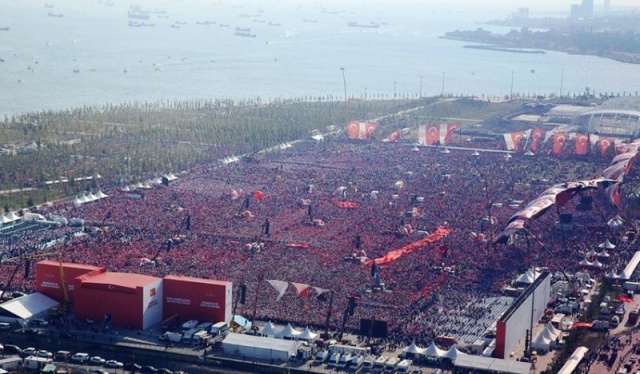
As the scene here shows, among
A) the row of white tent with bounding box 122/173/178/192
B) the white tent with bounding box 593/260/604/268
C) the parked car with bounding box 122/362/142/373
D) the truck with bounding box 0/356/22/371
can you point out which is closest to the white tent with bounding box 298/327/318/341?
the parked car with bounding box 122/362/142/373

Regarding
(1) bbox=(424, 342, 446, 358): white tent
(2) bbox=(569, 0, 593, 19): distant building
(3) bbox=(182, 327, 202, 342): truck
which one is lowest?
(2) bbox=(569, 0, 593, 19): distant building

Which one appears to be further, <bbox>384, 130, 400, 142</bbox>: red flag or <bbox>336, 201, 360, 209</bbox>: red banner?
<bbox>384, 130, 400, 142</bbox>: red flag

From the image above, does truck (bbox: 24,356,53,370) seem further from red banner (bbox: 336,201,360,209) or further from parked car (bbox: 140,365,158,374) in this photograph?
red banner (bbox: 336,201,360,209)

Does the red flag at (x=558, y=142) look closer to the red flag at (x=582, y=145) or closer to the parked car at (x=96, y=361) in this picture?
the red flag at (x=582, y=145)

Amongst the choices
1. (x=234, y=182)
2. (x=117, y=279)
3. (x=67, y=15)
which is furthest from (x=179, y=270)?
(x=67, y=15)

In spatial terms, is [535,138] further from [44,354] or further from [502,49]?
[502,49]

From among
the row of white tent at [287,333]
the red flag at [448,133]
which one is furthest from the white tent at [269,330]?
the red flag at [448,133]

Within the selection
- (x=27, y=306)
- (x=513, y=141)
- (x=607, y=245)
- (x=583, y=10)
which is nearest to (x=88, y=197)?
(x=27, y=306)
